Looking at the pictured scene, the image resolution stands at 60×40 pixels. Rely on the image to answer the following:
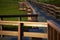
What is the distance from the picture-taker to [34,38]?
461cm

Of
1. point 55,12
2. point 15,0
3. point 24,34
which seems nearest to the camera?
point 24,34

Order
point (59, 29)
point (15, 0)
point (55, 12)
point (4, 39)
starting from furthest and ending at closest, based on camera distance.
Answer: point (15, 0), point (55, 12), point (4, 39), point (59, 29)

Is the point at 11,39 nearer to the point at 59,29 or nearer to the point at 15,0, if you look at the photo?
the point at 59,29

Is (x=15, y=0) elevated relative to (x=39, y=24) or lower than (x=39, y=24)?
lower

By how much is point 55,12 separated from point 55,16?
0.47ft

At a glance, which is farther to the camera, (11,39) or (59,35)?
(11,39)

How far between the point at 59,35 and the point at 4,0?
2204 inches

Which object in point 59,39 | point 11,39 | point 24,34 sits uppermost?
point 59,39

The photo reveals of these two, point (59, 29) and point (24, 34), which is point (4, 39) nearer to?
point (24, 34)

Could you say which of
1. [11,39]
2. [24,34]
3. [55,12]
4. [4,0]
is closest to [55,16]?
[55,12]

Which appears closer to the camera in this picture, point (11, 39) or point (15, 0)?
point (11, 39)

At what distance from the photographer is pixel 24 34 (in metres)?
4.39

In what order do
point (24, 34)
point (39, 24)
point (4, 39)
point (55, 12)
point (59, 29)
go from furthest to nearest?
1. point (55, 12)
2. point (4, 39)
3. point (24, 34)
4. point (39, 24)
5. point (59, 29)

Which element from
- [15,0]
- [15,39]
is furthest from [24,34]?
[15,0]
